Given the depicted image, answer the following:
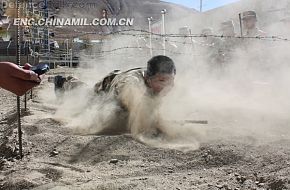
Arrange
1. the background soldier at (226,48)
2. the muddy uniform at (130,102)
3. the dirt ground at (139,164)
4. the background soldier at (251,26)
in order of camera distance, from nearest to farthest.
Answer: the dirt ground at (139,164) → the muddy uniform at (130,102) → the background soldier at (251,26) → the background soldier at (226,48)

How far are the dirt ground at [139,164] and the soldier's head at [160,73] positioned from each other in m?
0.75

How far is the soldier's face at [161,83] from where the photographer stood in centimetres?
530

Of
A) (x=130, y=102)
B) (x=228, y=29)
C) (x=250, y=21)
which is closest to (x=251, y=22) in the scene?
(x=250, y=21)

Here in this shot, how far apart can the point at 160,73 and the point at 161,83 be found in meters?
0.12

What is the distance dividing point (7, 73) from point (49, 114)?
9.94 feet

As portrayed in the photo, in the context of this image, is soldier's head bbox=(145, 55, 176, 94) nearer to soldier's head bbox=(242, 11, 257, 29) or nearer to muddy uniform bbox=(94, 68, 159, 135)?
muddy uniform bbox=(94, 68, 159, 135)

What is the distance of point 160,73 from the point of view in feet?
17.3

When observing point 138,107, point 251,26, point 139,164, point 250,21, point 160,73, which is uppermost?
point 250,21

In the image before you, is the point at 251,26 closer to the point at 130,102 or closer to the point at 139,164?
the point at 130,102

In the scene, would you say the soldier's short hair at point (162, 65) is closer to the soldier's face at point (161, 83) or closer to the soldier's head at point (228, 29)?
the soldier's face at point (161, 83)

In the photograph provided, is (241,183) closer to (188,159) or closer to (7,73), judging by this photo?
(188,159)

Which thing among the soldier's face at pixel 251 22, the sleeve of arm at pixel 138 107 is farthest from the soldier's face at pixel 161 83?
the soldier's face at pixel 251 22

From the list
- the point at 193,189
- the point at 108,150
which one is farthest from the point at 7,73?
the point at 193,189

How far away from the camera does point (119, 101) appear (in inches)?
217
